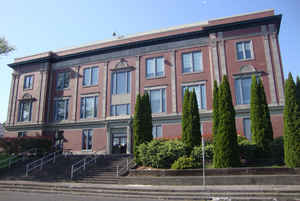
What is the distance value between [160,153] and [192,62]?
12396mm

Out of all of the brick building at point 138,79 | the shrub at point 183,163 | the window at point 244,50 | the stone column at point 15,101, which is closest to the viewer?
the shrub at point 183,163

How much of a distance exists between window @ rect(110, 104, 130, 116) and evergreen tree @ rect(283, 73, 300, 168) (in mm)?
16139

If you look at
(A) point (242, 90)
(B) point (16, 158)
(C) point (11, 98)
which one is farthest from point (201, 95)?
(C) point (11, 98)

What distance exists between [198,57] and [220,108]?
1099 centimetres

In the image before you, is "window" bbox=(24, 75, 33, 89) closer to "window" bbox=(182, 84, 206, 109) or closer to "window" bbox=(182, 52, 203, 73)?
"window" bbox=(182, 52, 203, 73)

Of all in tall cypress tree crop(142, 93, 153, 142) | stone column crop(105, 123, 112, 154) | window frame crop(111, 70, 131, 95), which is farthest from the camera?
window frame crop(111, 70, 131, 95)

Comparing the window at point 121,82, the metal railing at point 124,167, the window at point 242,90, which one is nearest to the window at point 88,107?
the window at point 121,82

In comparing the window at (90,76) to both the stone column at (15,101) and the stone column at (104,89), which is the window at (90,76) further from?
the stone column at (15,101)

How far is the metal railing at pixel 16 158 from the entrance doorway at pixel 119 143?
26.0ft

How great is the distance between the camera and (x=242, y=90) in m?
23.5

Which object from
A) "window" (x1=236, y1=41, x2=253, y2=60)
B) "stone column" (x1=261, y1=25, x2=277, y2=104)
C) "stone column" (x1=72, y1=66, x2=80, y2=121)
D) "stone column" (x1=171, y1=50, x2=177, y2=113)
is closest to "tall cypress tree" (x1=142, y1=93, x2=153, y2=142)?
"stone column" (x1=171, y1=50, x2=177, y2=113)

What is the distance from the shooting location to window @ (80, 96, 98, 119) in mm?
28516

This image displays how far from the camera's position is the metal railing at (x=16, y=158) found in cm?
2211

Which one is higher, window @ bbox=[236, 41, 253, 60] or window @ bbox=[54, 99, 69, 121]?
window @ bbox=[236, 41, 253, 60]
